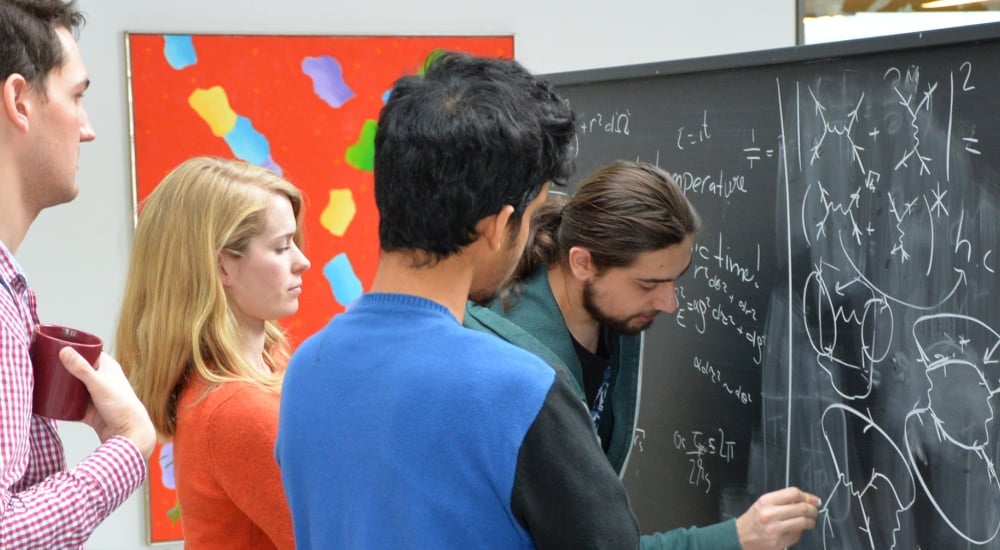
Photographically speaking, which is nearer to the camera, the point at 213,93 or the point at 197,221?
the point at 197,221

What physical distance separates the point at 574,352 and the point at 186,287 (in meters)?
0.73

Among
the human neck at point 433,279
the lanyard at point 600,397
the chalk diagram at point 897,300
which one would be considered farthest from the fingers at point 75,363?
the chalk diagram at point 897,300

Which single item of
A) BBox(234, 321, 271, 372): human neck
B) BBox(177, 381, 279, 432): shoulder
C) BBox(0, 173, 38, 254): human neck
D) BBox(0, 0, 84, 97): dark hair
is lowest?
BBox(177, 381, 279, 432): shoulder

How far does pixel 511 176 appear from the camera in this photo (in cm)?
110

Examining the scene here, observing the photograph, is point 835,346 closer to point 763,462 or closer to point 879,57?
point 763,462

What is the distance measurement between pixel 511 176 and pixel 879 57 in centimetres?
100

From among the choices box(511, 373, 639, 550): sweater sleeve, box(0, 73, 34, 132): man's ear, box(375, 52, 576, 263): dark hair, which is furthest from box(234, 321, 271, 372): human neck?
box(511, 373, 639, 550): sweater sleeve

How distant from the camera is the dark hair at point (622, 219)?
2.10 meters

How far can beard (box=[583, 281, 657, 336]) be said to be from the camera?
7.03 feet

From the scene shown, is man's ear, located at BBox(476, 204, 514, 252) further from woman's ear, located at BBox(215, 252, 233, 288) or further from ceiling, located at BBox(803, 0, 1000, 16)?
ceiling, located at BBox(803, 0, 1000, 16)

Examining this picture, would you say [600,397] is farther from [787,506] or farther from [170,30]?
[170,30]

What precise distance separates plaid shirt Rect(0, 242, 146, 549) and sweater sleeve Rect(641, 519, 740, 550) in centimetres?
101

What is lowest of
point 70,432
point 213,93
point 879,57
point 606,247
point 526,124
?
point 70,432

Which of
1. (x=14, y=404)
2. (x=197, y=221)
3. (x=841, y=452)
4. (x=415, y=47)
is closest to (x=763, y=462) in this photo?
(x=841, y=452)
